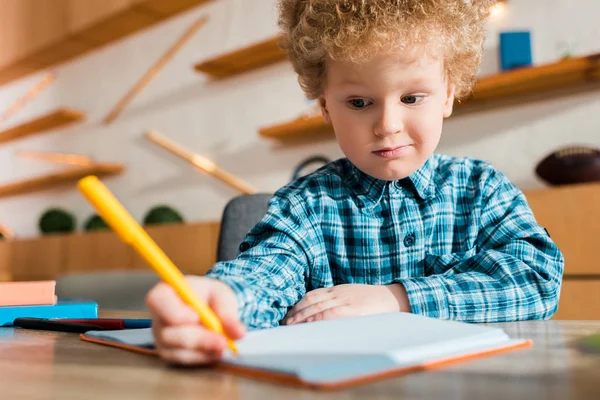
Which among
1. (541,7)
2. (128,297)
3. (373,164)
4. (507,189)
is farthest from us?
(128,297)

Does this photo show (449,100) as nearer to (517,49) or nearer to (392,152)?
(392,152)

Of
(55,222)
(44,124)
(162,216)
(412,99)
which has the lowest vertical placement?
(412,99)

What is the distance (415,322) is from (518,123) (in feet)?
6.01

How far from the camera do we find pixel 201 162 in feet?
10.1

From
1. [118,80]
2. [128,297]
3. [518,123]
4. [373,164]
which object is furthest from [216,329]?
→ [118,80]

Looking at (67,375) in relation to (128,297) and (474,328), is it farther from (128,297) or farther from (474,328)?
(128,297)

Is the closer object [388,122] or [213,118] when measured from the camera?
[388,122]

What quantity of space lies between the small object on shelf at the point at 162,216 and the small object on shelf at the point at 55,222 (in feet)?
3.05

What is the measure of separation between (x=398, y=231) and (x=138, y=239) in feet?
1.88

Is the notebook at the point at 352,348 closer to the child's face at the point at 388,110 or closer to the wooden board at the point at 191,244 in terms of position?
the child's face at the point at 388,110

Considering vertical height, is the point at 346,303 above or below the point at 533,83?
below

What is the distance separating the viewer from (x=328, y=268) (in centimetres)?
92

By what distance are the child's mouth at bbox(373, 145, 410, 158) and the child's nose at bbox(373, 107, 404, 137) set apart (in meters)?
0.03

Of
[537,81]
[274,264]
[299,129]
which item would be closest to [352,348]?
[274,264]
